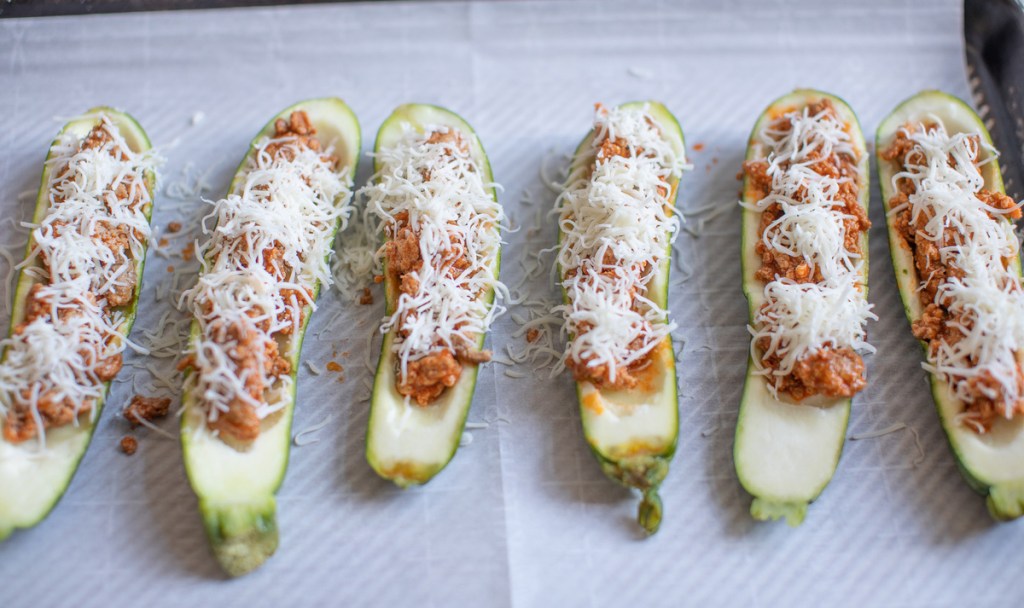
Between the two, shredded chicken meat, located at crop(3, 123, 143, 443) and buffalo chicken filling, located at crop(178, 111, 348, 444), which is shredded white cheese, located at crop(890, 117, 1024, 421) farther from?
shredded chicken meat, located at crop(3, 123, 143, 443)

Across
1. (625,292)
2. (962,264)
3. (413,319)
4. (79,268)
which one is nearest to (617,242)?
(625,292)

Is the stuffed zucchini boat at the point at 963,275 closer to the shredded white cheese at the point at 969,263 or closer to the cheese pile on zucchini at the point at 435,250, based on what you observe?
the shredded white cheese at the point at 969,263

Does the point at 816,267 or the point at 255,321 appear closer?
the point at 255,321

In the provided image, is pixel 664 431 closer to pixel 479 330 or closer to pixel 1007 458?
pixel 479 330

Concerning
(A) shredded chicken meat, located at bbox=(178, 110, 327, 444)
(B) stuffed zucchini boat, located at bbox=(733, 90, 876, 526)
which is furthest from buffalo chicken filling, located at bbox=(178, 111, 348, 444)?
(B) stuffed zucchini boat, located at bbox=(733, 90, 876, 526)

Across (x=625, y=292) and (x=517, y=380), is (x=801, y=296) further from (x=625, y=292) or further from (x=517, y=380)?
(x=517, y=380)

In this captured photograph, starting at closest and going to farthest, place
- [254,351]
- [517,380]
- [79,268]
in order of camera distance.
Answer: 1. [254,351]
2. [79,268]
3. [517,380]
